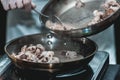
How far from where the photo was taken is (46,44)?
5.12 feet

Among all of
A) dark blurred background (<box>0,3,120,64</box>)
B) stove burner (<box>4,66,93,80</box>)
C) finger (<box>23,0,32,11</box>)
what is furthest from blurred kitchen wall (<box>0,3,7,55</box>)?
stove burner (<box>4,66,93,80</box>)

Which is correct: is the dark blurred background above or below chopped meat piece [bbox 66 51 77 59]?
below

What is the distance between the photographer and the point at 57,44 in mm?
1558

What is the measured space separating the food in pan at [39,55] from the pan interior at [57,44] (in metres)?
0.02

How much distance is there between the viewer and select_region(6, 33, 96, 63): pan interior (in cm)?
146

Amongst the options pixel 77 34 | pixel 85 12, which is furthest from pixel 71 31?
pixel 85 12

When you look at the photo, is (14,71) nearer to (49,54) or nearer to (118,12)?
(49,54)

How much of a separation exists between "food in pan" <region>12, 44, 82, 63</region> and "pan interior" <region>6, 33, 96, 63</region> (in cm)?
2

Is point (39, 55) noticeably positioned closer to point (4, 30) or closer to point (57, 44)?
point (57, 44)

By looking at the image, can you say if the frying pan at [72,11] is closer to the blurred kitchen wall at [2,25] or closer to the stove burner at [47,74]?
the stove burner at [47,74]

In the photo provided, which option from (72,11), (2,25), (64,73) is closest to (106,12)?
(72,11)

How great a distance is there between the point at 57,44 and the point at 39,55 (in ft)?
0.57

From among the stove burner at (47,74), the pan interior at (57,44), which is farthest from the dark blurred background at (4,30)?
the stove burner at (47,74)

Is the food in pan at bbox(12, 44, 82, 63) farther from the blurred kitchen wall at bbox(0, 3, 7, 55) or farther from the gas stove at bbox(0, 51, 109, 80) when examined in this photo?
the blurred kitchen wall at bbox(0, 3, 7, 55)
